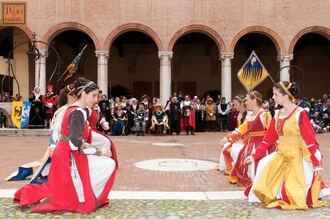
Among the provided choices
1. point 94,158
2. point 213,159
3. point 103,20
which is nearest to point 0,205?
point 94,158

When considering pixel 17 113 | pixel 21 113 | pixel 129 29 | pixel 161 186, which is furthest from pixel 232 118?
pixel 161 186

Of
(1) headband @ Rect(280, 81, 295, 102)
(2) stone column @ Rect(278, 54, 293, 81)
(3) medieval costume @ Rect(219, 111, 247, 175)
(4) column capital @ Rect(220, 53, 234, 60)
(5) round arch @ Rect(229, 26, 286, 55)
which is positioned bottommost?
(3) medieval costume @ Rect(219, 111, 247, 175)

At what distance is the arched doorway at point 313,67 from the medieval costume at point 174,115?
13.0 metres

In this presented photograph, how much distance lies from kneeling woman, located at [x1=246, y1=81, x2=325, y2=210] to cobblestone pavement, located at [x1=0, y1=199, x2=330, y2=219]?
16cm

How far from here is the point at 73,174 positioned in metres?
5.48

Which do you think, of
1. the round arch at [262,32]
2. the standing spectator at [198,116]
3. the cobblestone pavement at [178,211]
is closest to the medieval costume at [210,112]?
the standing spectator at [198,116]

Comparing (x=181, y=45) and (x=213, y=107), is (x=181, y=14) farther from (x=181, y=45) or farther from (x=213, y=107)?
(x=181, y=45)

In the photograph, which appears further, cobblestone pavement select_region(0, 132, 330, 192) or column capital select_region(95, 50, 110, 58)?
column capital select_region(95, 50, 110, 58)

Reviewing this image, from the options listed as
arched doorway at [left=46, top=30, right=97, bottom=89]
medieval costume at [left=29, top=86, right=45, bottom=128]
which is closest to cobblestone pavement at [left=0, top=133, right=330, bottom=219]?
medieval costume at [left=29, top=86, right=45, bottom=128]

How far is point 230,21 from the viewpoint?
2244cm

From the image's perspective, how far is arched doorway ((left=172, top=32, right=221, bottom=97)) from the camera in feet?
96.6

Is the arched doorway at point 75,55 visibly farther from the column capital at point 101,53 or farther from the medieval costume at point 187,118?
the medieval costume at point 187,118

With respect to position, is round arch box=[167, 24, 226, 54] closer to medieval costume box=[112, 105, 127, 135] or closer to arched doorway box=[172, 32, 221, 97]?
medieval costume box=[112, 105, 127, 135]

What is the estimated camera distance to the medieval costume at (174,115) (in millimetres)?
18797
